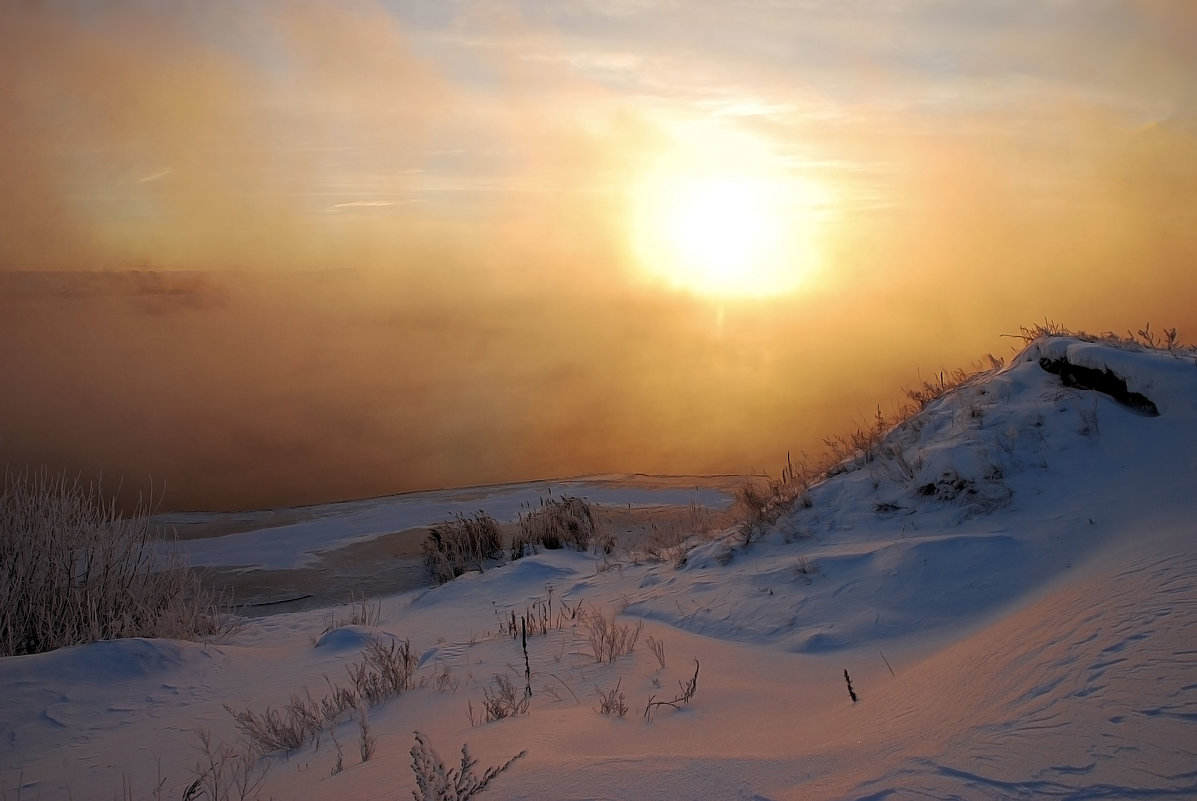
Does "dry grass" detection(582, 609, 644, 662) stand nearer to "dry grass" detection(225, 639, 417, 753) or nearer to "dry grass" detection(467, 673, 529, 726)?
"dry grass" detection(467, 673, 529, 726)

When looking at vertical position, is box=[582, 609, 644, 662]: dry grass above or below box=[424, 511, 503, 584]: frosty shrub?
above

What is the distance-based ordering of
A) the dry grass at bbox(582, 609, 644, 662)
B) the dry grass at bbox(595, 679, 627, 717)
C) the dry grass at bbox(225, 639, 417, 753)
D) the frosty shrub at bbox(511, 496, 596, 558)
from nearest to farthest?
the dry grass at bbox(595, 679, 627, 717) < the dry grass at bbox(225, 639, 417, 753) < the dry grass at bbox(582, 609, 644, 662) < the frosty shrub at bbox(511, 496, 596, 558)

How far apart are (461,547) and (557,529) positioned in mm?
1512

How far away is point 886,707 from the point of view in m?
3.32

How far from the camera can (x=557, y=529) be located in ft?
39.3

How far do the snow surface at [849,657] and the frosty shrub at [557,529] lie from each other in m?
2.35

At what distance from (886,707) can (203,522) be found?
16765 mm

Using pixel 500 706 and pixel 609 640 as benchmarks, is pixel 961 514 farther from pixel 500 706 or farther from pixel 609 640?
pixel 500 706

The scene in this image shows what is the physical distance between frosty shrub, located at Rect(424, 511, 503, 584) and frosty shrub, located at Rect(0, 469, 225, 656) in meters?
3.60

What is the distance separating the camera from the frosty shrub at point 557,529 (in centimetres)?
1182

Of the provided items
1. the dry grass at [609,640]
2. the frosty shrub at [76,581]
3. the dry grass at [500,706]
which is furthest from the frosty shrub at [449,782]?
the frosty shrub at [76,581]

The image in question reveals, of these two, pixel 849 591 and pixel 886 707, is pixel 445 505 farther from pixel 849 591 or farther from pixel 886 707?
pixel 886 707

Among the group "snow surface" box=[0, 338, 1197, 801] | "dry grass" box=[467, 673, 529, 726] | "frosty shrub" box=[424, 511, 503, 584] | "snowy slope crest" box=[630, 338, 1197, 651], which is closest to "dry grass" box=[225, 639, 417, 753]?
"snow surface" box=[0, 338, 1197, 801]

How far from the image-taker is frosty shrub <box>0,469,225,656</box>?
22.7 feet
